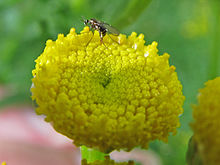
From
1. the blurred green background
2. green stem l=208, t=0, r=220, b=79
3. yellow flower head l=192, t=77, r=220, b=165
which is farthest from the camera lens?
green stem l=208, t=0, r=220, b=79

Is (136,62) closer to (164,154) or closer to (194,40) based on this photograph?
(164,154)

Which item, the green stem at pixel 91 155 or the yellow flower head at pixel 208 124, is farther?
the green stem at pixel 91 155

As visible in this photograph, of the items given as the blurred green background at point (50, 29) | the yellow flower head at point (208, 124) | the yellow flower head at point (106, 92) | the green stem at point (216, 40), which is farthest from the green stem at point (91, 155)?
the green stem at point (216, 40)

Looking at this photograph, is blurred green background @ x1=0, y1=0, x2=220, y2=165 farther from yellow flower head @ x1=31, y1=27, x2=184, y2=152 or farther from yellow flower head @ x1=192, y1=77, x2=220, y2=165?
yellow flower head @ x1=192, y1=77, x2=220, y2=165

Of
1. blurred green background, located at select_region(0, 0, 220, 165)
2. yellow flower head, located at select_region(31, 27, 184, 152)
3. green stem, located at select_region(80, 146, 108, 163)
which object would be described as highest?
blurred green background, located at select_region(0, 0, 220, 165)

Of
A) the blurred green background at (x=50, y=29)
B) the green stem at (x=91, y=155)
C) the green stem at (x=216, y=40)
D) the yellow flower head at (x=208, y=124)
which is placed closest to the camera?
the yellow flower head at (x=208, y=124)

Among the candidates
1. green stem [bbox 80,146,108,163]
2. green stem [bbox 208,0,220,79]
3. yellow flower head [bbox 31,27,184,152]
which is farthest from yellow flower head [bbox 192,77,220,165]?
green stem [bbox 208,0,220,79]

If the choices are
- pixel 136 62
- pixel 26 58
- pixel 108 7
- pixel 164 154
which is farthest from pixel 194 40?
pixel 136 62

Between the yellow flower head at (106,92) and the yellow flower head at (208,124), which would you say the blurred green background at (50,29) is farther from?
the yellow flower head at (208,124)
